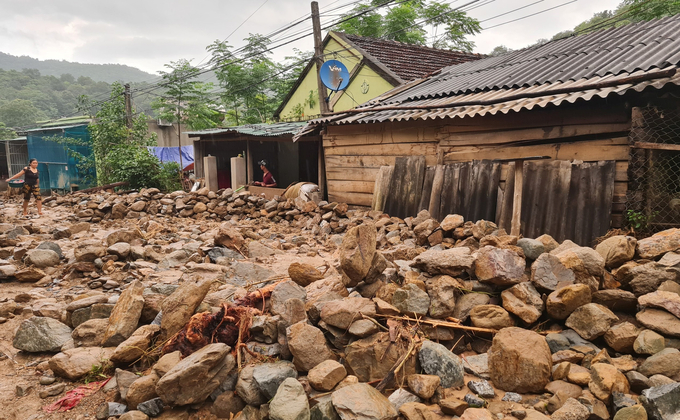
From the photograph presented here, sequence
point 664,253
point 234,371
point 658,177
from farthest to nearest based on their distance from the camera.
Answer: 1. point 658,177
2. point 664,253
3. point 234,371

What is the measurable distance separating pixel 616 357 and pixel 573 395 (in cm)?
65

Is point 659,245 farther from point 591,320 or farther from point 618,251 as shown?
point 591,320

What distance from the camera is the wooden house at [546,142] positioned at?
16.5 feet

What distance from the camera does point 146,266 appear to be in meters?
6.16

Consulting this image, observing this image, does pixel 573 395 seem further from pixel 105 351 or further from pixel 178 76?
pixel 178 76

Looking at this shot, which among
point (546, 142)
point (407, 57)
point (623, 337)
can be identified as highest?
point (407, 57)

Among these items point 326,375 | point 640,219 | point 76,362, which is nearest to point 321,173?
point 640,219

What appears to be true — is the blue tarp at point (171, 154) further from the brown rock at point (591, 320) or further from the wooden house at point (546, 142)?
the brown rock at point (591, 320)

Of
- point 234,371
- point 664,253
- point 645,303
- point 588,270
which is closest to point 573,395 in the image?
point 645,303

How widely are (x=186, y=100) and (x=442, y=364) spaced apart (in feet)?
73.2

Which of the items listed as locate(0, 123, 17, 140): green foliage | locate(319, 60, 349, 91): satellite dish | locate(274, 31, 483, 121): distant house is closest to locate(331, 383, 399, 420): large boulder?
locate(319, 60, 349, 91): satellite dish

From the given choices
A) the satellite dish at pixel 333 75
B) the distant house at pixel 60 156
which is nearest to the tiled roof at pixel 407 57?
the satellite dish at pixel 333 75

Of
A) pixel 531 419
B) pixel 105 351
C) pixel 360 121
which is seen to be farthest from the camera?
pixel 360 121

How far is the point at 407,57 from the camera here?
15391 millimetres
